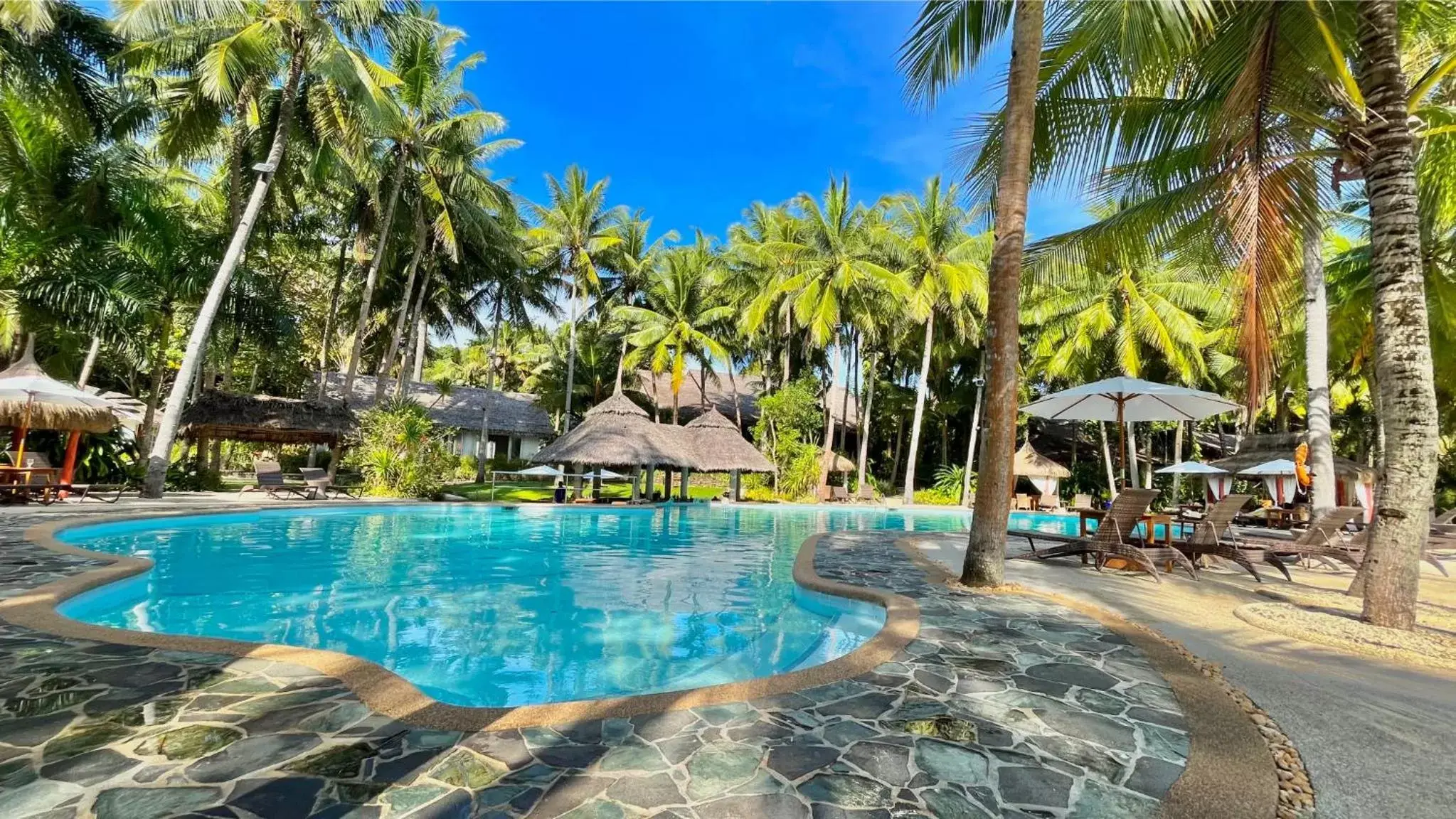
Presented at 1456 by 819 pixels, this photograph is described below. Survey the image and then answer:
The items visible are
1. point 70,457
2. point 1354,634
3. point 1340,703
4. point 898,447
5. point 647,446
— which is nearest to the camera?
point 1340,703

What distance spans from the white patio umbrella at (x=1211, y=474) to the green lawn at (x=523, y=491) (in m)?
14.8

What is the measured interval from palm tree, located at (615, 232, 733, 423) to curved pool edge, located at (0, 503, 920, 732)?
20397 millimetres

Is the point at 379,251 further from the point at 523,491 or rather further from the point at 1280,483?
the point at 1280,483

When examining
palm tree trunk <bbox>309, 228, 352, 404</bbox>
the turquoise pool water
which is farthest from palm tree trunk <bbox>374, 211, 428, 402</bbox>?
the turquoise pool water

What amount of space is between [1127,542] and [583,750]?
756 cm

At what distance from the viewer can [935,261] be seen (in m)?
22.9

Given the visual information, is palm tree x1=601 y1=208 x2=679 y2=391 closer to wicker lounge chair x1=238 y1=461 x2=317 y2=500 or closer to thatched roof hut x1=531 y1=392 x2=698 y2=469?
thatched roof hut x1=531 y1=392 x2=698 y2=469

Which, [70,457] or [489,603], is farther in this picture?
[70,457]

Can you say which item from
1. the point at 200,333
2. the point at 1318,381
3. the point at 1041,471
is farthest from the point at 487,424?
the point at 1318,381

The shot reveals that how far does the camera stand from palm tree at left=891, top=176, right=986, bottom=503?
2225 centimetres

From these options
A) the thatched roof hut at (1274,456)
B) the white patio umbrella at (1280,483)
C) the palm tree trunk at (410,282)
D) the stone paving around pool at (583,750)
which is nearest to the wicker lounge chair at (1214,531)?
the stone paving around pool at (583,750)

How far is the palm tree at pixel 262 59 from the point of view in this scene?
12.8 metres

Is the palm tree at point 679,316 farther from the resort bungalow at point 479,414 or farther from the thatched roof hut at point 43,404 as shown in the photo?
the thatched roof hut at point 43,404

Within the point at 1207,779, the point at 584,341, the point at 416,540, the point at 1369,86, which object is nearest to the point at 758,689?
the point at 1207,779
